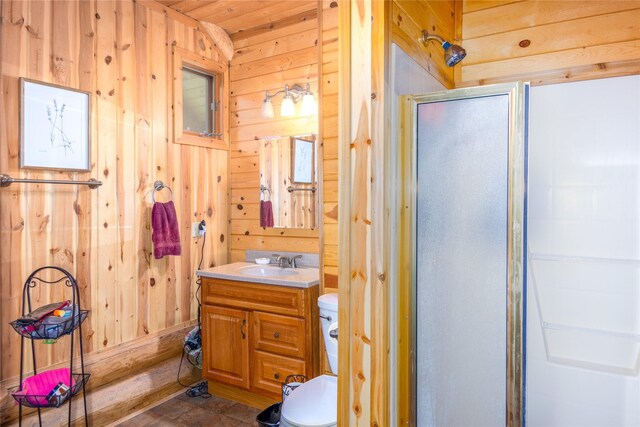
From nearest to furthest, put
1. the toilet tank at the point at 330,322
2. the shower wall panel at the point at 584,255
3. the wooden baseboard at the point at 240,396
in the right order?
the shower wall panel at the point at 584,255
the toilet tank at the point at 330,322
the wooden baseboard at the point at 240,396

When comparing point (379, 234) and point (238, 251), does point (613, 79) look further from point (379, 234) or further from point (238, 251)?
point (238, 251)

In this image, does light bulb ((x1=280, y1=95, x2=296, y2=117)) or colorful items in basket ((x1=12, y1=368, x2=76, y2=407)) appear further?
light bulb ((x1=280, y1=95, x2=296, y2=117))

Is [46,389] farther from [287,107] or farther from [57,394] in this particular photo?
[287,107]

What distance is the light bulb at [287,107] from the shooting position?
2965mm

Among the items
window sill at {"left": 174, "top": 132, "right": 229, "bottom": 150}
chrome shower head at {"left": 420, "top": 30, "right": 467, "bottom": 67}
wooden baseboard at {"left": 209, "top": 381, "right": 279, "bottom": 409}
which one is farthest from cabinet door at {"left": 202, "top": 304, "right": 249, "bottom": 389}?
chrome shower head at {"left": 420, "top": 30, "right": 467, "bottom": 67}

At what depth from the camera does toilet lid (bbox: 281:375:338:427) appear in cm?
167

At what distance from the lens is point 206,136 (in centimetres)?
323

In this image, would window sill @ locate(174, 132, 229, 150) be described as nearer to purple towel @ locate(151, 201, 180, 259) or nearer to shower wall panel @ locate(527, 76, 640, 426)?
purple towel @ locate(151, 201, 180, 259)

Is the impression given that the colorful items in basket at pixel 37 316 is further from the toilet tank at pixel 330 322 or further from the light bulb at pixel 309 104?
the light bulb at pixel 309 104

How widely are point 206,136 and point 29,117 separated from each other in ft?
4.11

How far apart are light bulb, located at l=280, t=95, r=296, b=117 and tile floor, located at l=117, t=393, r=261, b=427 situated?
201cm

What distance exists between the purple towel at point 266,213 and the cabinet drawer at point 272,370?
3.14ft

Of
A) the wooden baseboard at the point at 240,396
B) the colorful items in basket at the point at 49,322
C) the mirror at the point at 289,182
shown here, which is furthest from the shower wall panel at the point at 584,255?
the colorful items in basket at the point at 49,322

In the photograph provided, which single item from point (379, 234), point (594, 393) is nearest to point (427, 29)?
point (379, 234)
